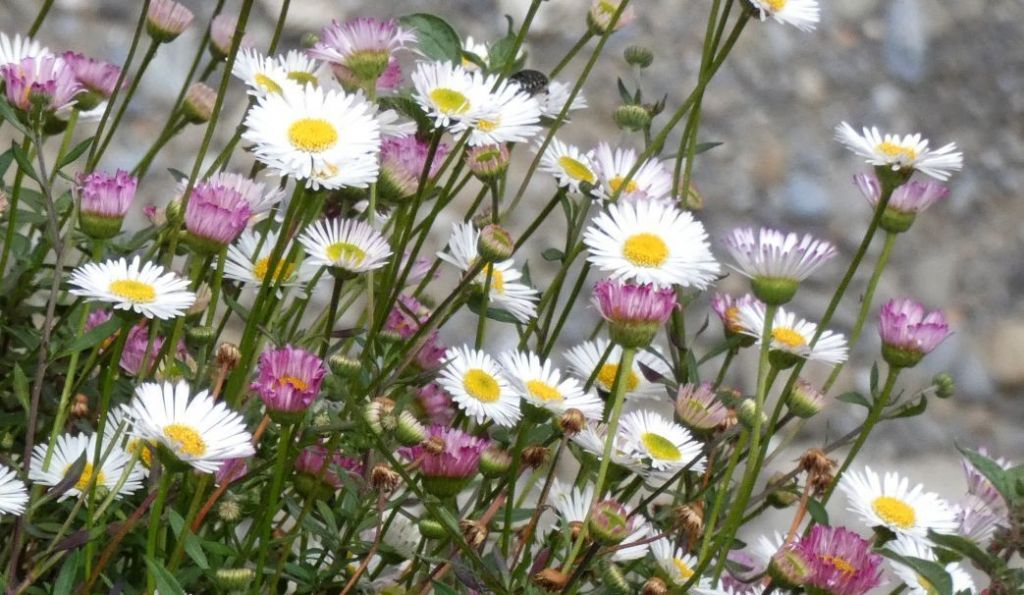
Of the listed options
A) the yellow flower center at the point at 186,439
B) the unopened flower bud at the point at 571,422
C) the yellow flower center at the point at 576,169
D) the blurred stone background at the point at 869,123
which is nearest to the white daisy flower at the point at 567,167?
the yellow flower center at the point at 576,169

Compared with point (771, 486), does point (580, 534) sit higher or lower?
lower

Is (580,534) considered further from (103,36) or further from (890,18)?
(890,18)

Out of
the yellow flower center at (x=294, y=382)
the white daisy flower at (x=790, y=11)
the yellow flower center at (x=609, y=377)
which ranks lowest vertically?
the yellow flower center at (x=294, y=382)

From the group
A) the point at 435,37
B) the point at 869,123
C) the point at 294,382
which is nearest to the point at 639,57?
the point at 435,37

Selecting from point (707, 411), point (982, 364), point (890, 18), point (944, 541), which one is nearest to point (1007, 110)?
point (890, 18)

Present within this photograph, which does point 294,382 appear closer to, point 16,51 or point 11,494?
point 11,494

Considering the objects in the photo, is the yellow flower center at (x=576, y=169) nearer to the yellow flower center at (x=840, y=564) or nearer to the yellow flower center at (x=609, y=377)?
the yellow flower center at (x=609, y=377)
